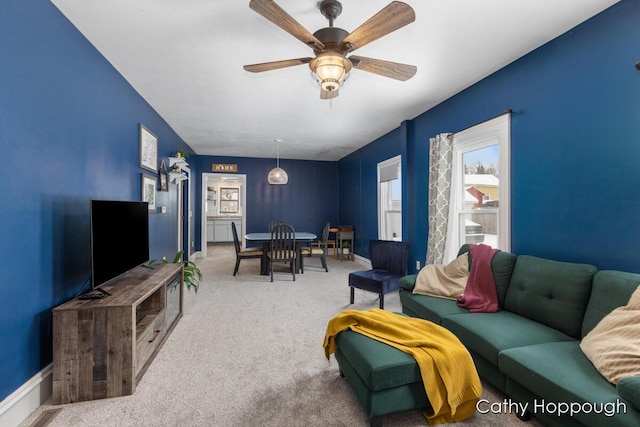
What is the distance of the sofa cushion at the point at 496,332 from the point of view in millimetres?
1794

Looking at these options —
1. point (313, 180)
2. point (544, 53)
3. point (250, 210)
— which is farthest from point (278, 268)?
point (544, 53)

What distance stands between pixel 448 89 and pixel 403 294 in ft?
7.81

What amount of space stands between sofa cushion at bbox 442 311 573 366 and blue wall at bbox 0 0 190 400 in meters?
2.69

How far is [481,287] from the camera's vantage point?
246 cm

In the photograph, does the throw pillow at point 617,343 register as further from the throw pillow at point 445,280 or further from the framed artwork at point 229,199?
the framed artwork at point 229,199

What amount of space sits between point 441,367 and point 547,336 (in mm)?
838

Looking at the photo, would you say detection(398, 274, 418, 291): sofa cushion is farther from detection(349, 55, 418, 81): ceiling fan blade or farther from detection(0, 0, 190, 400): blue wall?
detection(0, 0, 190, 400): blue wall

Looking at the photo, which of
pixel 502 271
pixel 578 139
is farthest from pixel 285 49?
pixel 502 271

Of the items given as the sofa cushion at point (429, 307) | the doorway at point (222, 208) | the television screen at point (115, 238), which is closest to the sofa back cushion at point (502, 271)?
the sofa cushion at point (429, 307)

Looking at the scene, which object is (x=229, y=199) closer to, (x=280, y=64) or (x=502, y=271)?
(x=280, y=64)

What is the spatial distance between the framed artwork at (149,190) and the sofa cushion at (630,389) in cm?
406

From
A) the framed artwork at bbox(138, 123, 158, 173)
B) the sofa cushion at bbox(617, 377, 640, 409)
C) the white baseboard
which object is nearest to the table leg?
the framed artwork at bbox(138, 123, 158, 173)

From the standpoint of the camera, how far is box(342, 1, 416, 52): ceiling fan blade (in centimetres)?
153

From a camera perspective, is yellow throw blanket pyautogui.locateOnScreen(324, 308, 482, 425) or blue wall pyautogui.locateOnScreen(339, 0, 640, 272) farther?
blue wall pyautogui.locateOnScreen(339, 0, 640, 272)
